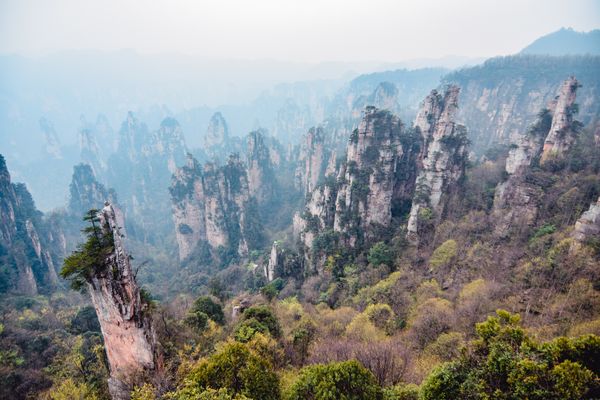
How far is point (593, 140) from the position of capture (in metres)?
44.5

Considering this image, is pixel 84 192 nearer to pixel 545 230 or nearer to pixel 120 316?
pixel 120 316

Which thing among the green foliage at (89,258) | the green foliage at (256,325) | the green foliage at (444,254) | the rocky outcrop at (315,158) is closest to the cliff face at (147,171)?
the rocky outcrop at (315,158)

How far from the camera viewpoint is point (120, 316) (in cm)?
1689

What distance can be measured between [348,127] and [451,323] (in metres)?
119

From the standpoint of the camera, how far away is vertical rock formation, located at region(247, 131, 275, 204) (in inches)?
4126

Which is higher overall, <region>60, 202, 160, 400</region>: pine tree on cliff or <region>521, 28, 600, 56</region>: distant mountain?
<region>521, 28, 600, 56</region>: distant mountain

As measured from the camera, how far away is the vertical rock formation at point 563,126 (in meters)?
39.8

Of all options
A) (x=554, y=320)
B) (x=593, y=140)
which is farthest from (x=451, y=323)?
(x=593, y=140)

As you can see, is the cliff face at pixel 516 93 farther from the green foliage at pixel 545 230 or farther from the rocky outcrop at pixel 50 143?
the rocky outcrop at pixel 50 143

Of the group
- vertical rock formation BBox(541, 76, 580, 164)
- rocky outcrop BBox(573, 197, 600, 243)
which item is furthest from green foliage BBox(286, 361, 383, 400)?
vertical rock formation BBox(541, 76, 580, 164)

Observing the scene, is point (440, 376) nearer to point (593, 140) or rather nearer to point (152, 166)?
point (593, 140)

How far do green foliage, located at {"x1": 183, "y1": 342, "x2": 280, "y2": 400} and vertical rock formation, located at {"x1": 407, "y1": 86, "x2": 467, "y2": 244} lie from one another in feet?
102

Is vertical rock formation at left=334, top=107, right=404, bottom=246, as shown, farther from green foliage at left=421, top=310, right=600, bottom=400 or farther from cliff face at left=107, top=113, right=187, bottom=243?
cliff face at left=107, top=113, right=187, bottom=243

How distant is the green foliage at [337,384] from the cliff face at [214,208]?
65.5m
